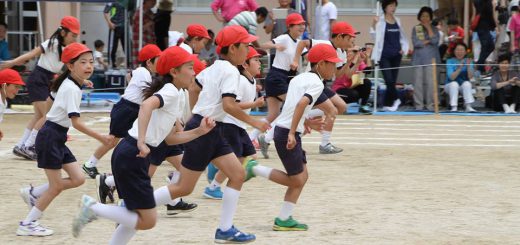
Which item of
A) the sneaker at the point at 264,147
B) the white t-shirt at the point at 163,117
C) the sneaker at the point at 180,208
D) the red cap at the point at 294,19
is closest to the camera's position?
the white t-shirt at the point at 163,117

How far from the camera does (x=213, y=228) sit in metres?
8.70

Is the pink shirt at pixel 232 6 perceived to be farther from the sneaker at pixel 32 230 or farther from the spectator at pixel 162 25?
the sneaker at pixel 32 230

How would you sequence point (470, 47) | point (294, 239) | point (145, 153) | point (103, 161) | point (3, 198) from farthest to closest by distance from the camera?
point (470, 47)
point (103, 161)
point (3, 198)
point (294, 239)
point (145, 153)

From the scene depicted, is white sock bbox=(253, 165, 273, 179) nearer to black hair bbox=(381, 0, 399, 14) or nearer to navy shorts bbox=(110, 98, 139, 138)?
navy shorts bbox=(110, 98, 139, 138)

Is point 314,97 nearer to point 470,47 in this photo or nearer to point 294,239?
point 294,239

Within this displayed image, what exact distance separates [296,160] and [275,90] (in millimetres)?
4748

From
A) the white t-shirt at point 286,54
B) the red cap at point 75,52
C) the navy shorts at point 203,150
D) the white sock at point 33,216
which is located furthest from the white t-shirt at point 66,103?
the white t-shirt at point 286,54

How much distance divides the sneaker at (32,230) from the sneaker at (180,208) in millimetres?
1269

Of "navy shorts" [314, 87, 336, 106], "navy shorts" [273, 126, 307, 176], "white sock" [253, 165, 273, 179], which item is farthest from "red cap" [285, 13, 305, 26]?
"navy shorts" [273, 126, 307, 176]

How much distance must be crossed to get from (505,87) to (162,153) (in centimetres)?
A: 1140

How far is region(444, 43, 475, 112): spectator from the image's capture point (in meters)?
19.2

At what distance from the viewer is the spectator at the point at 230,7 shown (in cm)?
1823

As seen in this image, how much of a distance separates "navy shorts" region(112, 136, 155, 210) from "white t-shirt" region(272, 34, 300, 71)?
→ 6599 millimetres

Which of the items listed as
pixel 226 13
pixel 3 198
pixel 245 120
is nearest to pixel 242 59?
pixel 245 120
